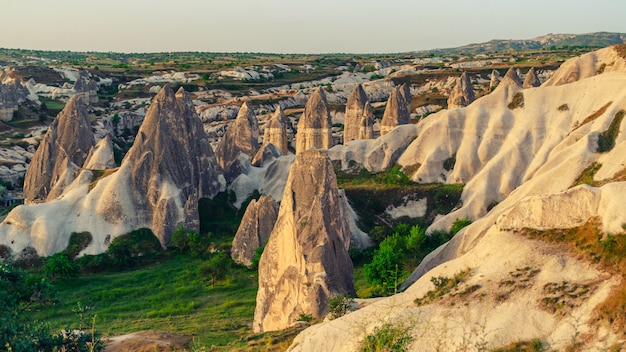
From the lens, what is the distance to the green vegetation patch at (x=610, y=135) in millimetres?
42500

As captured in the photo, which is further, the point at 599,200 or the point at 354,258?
the point at 354,258

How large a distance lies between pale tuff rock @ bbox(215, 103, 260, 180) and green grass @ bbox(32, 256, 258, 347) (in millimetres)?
17862

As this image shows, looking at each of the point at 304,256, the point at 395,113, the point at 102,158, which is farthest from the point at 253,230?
the point at 395,113

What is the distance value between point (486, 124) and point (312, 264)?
98.8ft

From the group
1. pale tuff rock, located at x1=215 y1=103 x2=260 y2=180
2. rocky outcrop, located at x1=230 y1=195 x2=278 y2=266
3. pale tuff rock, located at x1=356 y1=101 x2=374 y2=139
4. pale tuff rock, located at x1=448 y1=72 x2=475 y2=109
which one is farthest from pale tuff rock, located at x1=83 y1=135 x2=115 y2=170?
pale tuff rock, located at x1=448 y1=72 x2=475 y2=109

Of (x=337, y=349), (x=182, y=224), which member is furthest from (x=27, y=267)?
(x=337, y=349)

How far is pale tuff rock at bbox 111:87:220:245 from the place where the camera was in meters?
46.5

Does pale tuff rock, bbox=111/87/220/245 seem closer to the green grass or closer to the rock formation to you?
the green grass

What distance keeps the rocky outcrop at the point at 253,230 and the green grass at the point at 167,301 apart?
1.33 m

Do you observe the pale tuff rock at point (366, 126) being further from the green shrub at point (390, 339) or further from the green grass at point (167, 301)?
the green shrub at point (390, 339)

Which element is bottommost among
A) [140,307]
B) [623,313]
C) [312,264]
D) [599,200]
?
[140,307]

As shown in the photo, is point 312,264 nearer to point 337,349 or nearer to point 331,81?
point 337,349

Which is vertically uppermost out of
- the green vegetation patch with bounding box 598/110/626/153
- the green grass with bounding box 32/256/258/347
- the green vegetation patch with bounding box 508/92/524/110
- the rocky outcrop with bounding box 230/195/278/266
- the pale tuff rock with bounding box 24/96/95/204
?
the green vegetation patch with bounding box 508/92/524/110

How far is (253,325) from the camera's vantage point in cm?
3064
